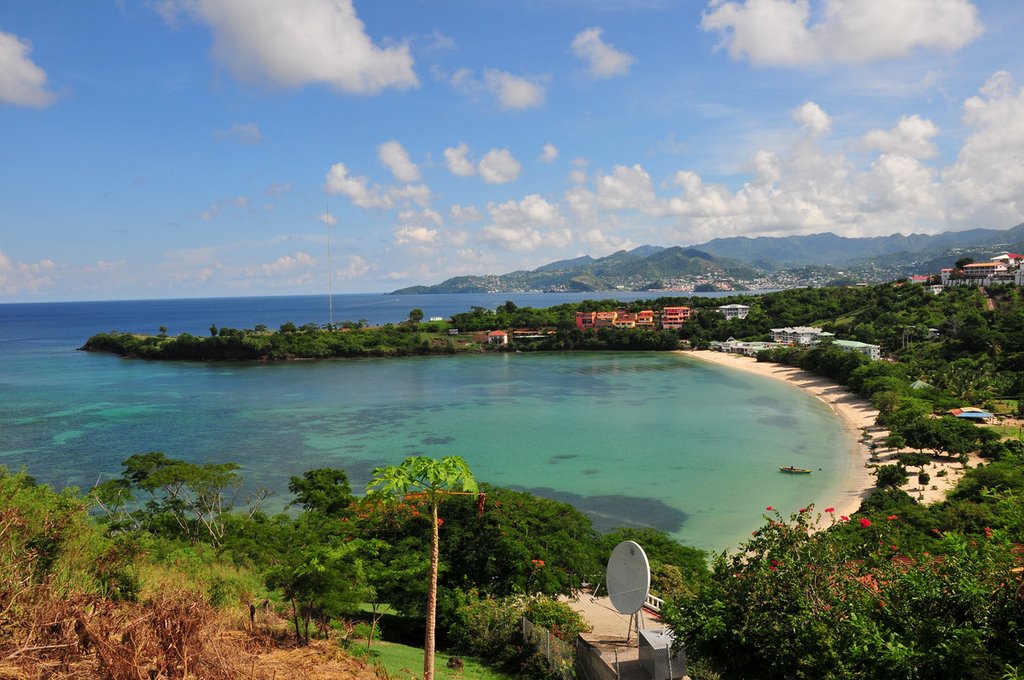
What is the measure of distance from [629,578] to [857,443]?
94.5 ft

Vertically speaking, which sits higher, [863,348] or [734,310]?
[734,310]

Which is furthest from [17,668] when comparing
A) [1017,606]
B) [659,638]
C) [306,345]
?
[306,345]

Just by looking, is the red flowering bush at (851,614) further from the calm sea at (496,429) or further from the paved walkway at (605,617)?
the calm sea at (496,429)

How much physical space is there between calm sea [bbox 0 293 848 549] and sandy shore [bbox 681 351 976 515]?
98 cm

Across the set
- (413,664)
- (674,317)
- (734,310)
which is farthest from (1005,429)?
(674,317)

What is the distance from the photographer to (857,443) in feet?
107

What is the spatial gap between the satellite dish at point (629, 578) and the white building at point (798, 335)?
217 ft

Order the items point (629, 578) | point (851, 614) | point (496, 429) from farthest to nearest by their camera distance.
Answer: point (496, 429)
point (629, 578)
point (851, 614)

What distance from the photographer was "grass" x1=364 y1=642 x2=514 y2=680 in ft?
31.5

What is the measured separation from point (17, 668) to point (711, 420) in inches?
1516

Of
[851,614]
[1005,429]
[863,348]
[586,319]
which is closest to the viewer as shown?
[851,614]

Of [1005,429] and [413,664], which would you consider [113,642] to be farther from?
[1005,429]

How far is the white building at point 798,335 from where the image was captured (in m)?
70.1

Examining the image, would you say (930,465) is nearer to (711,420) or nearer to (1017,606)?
(711,420)
